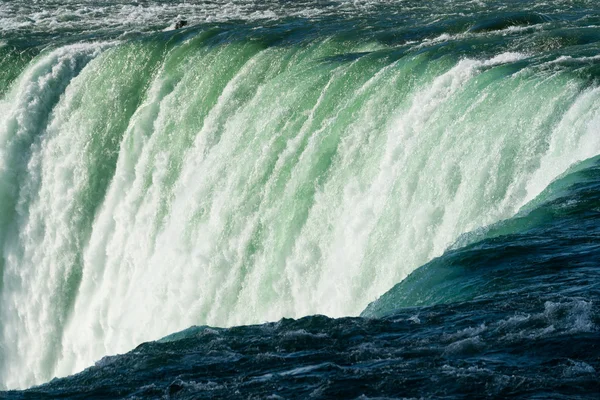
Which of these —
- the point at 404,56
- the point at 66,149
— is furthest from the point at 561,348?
the point at 66,149

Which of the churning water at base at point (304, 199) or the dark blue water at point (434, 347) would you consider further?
the churning water at base at point (304, 199)

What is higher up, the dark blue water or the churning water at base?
the churning water at base

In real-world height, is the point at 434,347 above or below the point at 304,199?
below

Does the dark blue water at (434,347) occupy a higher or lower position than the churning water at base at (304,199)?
lower

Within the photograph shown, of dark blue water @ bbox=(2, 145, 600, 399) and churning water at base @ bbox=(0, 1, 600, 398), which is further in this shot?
churning water at base @ bbox=(0, 1, 600, 398)

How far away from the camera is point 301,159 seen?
21.4 metres

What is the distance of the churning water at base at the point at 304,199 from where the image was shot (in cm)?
1313

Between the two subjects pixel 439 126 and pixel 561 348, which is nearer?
pixel 561 348

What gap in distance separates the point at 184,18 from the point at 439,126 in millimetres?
13561

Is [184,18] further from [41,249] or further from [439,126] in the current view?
[439,126]

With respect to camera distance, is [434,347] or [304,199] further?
[304,199]

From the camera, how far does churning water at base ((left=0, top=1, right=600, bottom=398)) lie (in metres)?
13.1

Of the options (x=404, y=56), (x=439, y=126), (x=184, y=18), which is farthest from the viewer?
(x=184, y=18)

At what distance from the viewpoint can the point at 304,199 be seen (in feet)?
68.7
